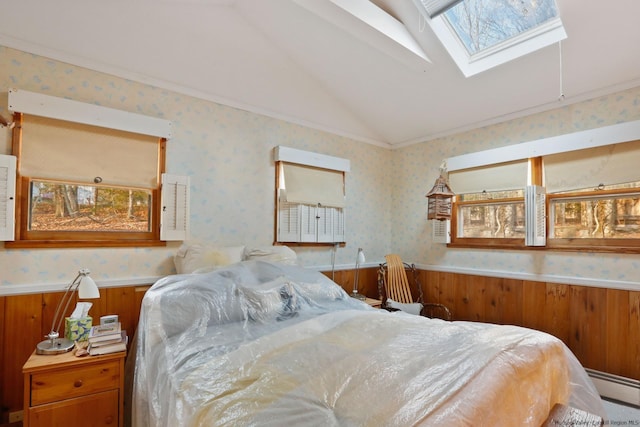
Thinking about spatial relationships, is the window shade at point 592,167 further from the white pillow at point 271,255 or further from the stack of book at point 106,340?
the stack of book at point 106,340

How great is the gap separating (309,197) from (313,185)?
0.51ft

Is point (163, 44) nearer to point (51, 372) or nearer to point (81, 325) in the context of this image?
point (81, 325)

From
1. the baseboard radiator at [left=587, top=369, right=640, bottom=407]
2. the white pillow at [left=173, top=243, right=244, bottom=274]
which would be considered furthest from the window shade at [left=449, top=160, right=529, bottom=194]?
the white pillow at [left=173, top=243, right=244, bottom=274]

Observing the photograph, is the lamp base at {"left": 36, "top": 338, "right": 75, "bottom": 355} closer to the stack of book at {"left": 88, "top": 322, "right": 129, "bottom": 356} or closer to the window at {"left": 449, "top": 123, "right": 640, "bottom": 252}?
the stack of book at {"left": 88, "top": 322, "right": 129, "bottom": 356}

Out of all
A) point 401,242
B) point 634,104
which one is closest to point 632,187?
point 634,104

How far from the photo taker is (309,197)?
3.41 m

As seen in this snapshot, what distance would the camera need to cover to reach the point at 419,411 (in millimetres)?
1006

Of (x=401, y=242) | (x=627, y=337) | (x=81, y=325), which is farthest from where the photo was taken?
(x=401, y=242)

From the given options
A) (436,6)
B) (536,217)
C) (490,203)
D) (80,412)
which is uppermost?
(436,6)

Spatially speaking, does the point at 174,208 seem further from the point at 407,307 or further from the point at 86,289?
the point at 407,307

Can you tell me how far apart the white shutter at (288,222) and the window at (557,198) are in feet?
6.01

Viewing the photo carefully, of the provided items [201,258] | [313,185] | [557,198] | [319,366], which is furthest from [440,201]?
[319,366]

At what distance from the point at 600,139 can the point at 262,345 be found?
309 cm

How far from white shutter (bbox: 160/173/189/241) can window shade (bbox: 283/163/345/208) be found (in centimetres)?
99
